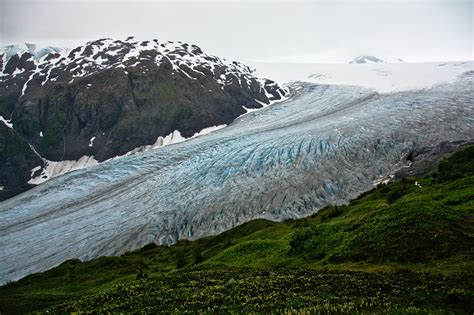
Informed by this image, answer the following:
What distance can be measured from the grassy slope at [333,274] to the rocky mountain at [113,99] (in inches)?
3291

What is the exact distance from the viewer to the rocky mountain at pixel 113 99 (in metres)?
115

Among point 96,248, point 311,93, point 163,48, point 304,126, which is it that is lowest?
point 96,248

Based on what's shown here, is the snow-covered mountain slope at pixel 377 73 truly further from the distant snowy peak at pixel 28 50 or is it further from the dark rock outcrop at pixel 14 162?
the dark rock outcrop at pixel 14 162

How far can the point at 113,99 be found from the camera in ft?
403

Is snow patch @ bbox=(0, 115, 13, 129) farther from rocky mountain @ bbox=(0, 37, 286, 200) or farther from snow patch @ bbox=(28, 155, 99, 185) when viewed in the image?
snow patch @ bbox=(28, 155, 99, 185)

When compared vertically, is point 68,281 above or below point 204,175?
below

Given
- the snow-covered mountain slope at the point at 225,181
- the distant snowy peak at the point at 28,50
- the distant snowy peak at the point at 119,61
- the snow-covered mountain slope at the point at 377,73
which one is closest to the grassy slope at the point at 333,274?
the snow-covered mountain slope at the point at 225,181

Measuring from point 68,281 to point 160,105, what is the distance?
3634 inches

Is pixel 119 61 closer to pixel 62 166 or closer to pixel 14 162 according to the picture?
pixel 62 166

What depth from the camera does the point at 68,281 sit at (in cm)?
3244

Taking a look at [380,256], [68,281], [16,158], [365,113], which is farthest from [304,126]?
[16,158]

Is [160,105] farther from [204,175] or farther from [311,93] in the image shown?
[204,175]

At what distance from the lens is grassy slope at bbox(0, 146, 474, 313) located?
13055mm

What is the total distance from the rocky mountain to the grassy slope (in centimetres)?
8359
